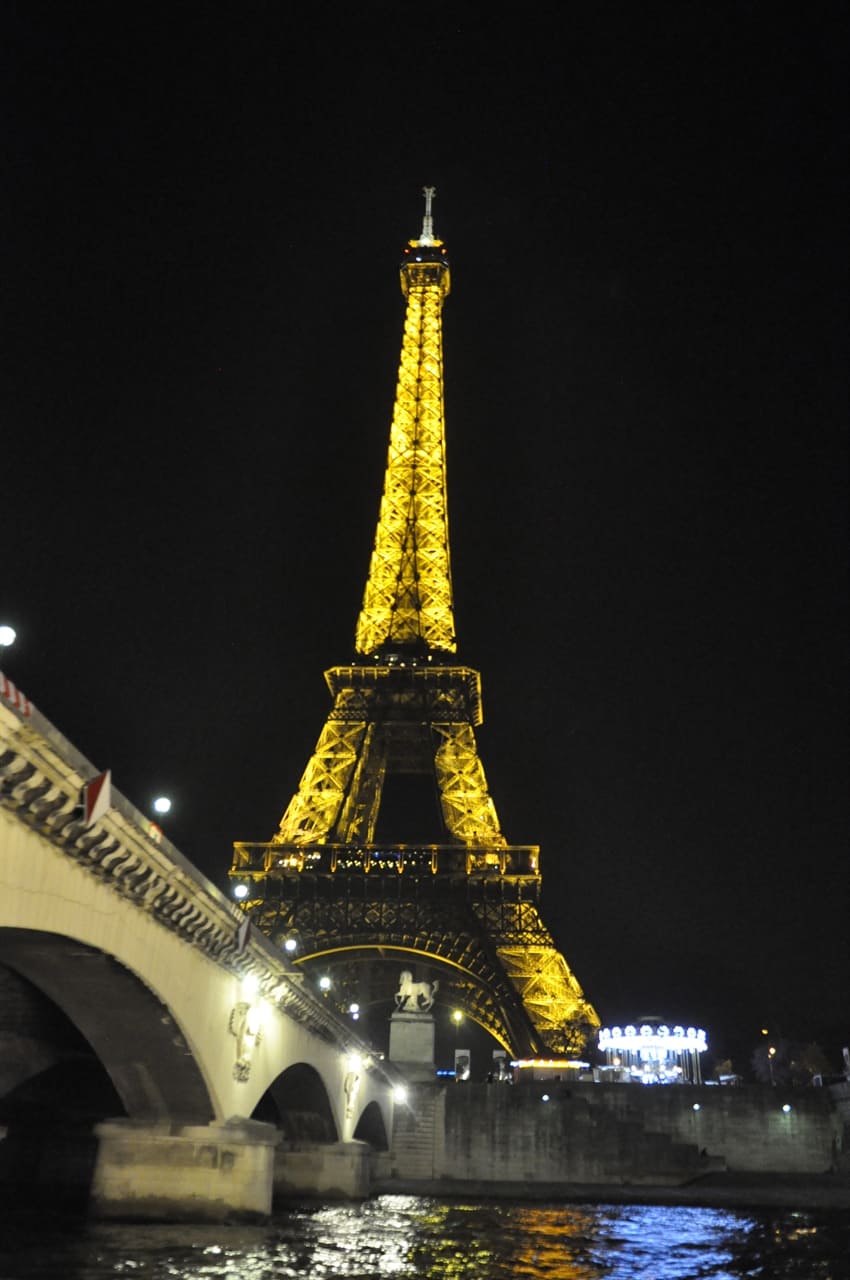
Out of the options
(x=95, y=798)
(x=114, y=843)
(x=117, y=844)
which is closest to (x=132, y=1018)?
(x=117, y=844)

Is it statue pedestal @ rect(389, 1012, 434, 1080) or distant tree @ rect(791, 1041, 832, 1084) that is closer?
statue pedestal @ rect(389, 1012, 434, 1080)

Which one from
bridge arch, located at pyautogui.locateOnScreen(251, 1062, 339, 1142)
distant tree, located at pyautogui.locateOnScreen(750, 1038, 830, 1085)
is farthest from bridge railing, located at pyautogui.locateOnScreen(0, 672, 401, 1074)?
distant tree, located at pyautogui.locateOnScreen(750, 1038, 830, 1085)

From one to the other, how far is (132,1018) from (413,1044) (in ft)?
128

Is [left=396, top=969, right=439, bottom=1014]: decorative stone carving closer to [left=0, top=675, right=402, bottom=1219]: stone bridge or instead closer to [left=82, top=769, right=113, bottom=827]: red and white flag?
[left=0, top=675, right=402, bottom=1219]: stone bridge

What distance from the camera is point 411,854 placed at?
70.1 metres

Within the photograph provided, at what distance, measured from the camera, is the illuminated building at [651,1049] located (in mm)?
73250

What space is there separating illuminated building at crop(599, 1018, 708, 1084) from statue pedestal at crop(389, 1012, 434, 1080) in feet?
58.6

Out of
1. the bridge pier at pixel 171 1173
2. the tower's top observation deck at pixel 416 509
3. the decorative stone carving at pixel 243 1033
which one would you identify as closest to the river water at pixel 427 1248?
the bridge pier at pixel 171 1173

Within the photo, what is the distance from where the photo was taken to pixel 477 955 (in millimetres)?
65750

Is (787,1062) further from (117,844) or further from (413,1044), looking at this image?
(117,844)

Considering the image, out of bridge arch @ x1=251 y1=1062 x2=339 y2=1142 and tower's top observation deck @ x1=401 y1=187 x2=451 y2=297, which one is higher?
tower's top observation deck @ x1=401 y1=187 x2=451 y2=297

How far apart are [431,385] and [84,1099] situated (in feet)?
258

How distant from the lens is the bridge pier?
22719mm

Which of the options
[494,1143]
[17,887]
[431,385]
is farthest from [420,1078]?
[431,385]
